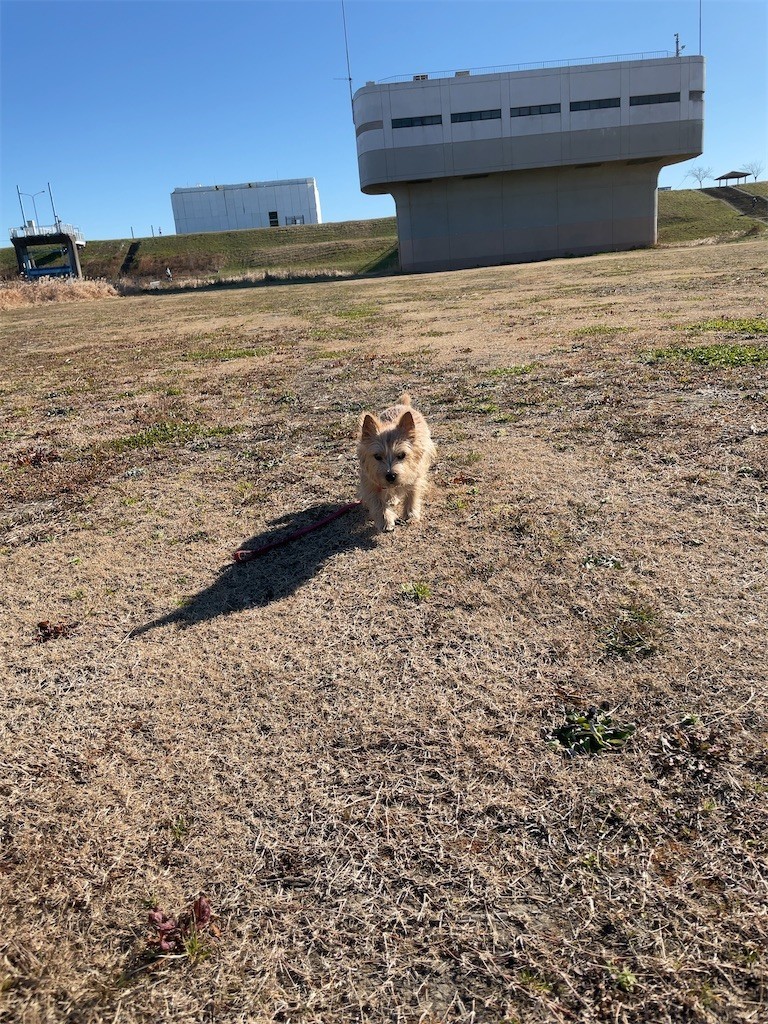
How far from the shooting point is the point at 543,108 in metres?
42.1

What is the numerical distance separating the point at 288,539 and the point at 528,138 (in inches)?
1840

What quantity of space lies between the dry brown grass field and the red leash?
0.06 m

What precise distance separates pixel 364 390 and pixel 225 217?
90.6 meters

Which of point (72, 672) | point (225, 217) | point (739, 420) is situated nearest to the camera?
point (72, 672)

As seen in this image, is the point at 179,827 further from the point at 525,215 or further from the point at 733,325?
the point at 525,215

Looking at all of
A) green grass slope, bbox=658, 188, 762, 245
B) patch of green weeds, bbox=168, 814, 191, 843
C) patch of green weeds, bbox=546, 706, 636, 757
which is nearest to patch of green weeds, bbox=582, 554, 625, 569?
patch of green weeds, bbox=546, 706, 636, 757

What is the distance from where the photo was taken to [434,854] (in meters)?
2.18

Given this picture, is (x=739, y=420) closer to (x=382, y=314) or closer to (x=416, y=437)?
(x=416, y=437)

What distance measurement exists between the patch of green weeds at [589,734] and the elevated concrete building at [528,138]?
46.4m

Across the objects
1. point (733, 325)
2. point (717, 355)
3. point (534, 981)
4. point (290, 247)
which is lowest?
point (534, 981)

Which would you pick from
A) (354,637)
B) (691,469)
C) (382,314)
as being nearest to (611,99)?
(382,314)

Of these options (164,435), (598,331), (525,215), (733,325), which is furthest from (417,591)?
(525,215)

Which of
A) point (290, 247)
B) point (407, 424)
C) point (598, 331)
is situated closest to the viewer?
point (407, 424)

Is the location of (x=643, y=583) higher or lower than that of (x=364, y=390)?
lower
